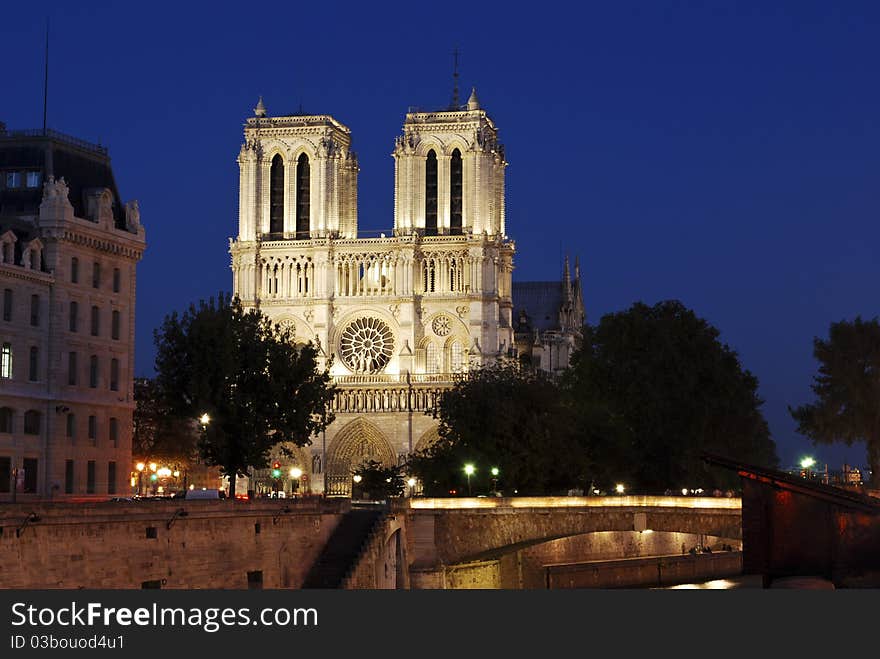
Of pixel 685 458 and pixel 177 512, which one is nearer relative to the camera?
pixel 177 512

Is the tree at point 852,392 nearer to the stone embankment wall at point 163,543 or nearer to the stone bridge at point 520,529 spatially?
the stone bridge at point 520,529

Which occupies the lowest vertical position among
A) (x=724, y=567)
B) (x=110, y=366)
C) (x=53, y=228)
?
(x=724, y=567)

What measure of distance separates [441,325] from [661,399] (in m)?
36.8

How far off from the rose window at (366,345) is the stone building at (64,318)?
2240 inches

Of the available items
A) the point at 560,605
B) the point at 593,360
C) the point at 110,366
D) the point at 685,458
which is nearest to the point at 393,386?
the point at 593,360

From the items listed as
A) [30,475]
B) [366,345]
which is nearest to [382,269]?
[366,345]

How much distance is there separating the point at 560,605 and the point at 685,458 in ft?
202

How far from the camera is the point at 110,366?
239 feet

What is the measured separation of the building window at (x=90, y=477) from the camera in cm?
7075

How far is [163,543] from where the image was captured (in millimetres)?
52750

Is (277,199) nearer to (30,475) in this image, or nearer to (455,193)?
(455,193)

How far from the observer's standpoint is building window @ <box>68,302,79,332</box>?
70.2 metres

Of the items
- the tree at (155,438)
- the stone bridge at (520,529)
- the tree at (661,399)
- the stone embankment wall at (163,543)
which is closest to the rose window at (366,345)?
the tree at (661,399)

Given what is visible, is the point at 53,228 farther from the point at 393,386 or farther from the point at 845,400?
the point at 393,386
